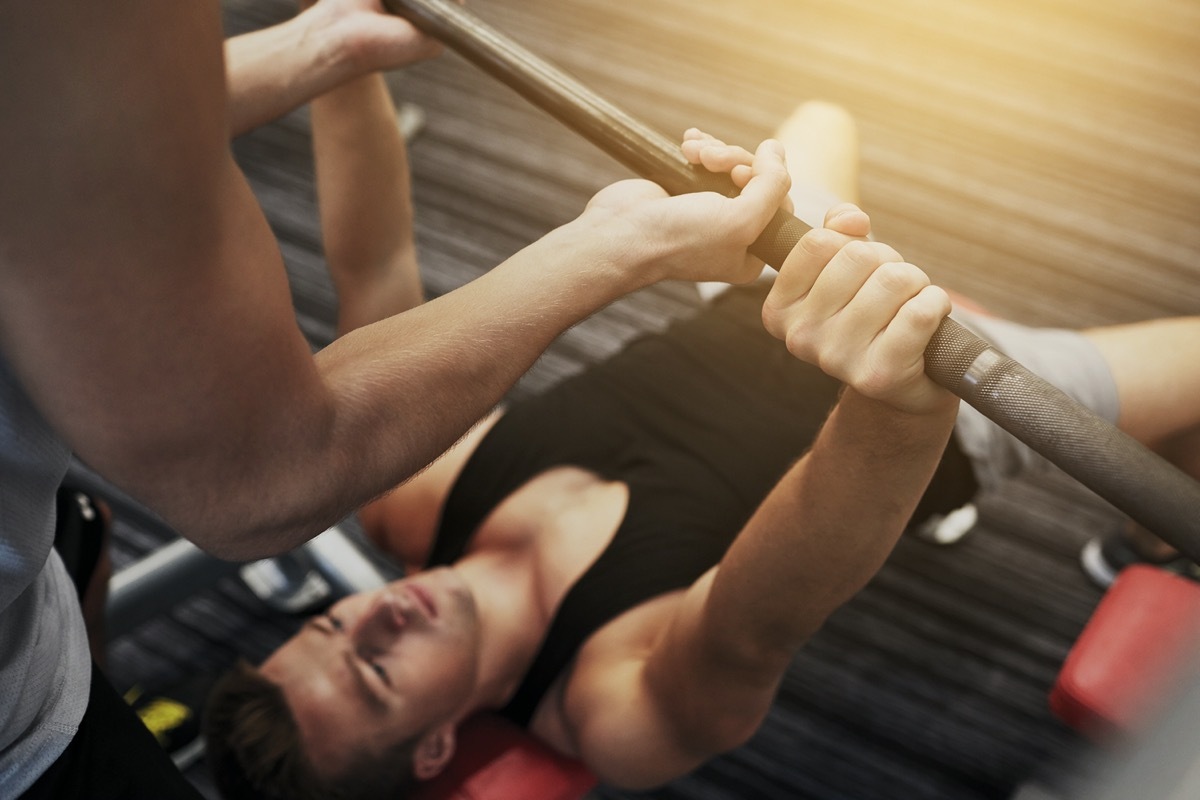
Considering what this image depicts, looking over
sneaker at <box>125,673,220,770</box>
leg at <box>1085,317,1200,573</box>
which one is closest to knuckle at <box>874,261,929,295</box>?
leg at <box>1085,317,1200,573</box>

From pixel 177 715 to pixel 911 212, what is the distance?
1885mm

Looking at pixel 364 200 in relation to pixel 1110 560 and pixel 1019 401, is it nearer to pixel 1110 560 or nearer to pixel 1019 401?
pixel 1019 401

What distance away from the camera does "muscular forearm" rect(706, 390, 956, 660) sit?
91 centimetres

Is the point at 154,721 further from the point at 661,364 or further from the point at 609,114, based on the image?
the point at 609,114

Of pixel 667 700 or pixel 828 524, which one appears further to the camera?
pixel 667 700

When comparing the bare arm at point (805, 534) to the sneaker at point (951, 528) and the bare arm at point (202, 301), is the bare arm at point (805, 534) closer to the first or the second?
the bare arm at point (202, 301)

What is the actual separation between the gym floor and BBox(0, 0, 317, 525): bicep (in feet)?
4.59

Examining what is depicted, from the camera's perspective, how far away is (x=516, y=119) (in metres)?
2.54

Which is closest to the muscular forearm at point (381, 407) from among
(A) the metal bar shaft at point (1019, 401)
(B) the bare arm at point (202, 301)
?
(B) the bare arm at point (202, 301)

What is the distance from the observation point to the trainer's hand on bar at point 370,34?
1.19 m

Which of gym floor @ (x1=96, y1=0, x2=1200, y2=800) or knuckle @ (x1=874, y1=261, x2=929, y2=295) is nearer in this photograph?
knuckle @ (x1=874, y1=261, x2=929, y2=295)

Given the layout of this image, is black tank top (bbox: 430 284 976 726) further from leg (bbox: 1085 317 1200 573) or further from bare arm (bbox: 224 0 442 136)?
bare arm (bbox: 224 0 442 136)

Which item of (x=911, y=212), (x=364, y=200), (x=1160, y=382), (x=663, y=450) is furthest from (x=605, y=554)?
(x=911, y=212)

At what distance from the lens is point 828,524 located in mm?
962
